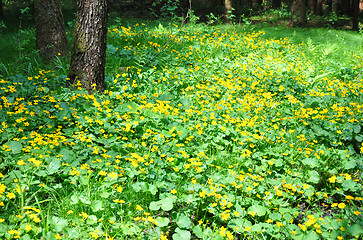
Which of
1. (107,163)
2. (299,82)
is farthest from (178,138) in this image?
(299,82)

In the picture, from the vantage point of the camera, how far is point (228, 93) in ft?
15.6

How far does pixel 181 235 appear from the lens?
2.13 m

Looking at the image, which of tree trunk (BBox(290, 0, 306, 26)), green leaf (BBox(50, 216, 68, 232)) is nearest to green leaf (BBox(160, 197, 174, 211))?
green leaf (BBox(50, 216, 68, 232))

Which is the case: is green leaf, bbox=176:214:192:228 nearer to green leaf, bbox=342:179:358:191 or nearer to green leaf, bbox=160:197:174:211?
green leaf, bbox=160:197:174:211

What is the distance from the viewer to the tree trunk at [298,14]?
12039mm

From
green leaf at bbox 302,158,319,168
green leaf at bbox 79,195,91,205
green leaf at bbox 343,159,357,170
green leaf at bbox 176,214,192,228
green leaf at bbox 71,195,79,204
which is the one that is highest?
green leaf at bbox 71,195,79,204

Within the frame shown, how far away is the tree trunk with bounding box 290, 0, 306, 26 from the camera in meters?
12.0

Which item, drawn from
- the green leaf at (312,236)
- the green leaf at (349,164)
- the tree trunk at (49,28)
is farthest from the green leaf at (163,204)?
the tree trunk at (49,28)

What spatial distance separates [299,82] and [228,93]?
1.68 m

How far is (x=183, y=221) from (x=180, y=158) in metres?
0.82

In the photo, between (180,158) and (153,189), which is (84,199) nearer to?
(153,189)

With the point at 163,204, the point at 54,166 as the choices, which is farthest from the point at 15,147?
the point at 163,204

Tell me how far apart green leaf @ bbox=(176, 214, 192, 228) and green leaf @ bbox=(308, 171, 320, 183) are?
4.69 feet

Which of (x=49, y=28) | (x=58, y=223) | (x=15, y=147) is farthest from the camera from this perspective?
(x=49, y=28)
